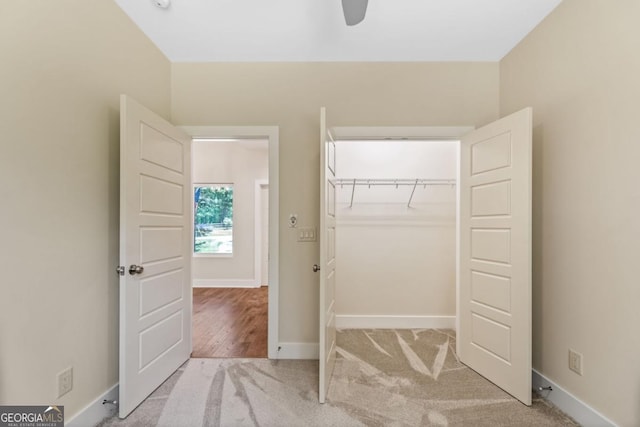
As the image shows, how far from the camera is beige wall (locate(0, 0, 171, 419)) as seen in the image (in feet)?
4.32

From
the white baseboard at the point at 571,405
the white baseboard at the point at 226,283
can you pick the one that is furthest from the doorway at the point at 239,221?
the white baseboard at the point at 571,405

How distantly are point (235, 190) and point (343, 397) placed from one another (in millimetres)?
4317

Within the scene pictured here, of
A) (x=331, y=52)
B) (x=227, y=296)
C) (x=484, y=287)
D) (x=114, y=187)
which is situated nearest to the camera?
(x=114, y=187)

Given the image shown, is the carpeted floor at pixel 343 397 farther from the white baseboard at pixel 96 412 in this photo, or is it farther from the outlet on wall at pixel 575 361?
the outlet on wall at pixel 575 361

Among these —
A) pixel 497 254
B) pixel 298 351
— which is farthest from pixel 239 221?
pixel 497 254

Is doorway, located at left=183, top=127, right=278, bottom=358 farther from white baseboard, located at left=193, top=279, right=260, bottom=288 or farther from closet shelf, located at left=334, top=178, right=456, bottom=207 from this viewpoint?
closet shelf, located at left=334, top=178, right=456, bottom=207

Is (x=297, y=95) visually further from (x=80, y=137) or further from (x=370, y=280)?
(x=370, y=280)

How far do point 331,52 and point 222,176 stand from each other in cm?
368

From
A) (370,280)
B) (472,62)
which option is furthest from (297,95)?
(370,280)

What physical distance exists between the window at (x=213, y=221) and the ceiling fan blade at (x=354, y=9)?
15.0ft

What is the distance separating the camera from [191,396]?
2.01 metres

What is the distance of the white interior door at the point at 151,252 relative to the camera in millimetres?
1783

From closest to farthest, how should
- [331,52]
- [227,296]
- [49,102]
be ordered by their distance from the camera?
[49,102]
[331,52]
[227,296]

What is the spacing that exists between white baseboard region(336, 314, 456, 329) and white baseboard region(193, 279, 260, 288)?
264cm
